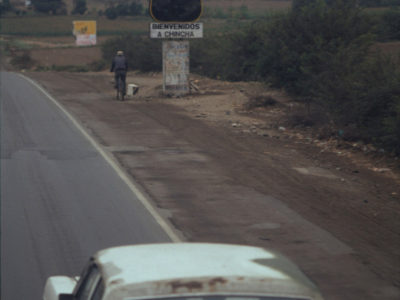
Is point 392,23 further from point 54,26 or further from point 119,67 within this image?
point 54,26

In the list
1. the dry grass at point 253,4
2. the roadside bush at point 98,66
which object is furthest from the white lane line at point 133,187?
the dry grass at point 253,4

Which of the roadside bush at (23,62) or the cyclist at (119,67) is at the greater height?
the cyclist at (119,67)

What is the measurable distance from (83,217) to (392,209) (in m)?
4.97

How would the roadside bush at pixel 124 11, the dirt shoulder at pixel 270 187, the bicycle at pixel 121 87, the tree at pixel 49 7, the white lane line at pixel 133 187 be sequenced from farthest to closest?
the tree at pixel 49 7
the roadside bush at pixel 124 11
the bicycle at pixel 121 87
the white lane line at pixel 133 187
the dirt shoulder at pixel 270 187

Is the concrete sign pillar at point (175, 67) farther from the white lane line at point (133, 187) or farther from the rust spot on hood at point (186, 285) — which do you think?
the rust spot on hood at point (186, 285)

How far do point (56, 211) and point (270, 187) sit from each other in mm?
4092

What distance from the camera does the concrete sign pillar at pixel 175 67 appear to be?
29.8 meters

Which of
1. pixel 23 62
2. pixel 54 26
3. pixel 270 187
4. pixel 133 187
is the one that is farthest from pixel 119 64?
→ pixel 54 26

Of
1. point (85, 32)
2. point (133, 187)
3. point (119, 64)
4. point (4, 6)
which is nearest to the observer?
point (133, 187)

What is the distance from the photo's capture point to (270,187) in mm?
12531

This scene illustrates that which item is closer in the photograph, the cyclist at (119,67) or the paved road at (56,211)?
the paved road at (56,211)

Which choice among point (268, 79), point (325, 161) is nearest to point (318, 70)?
point (268, 79)

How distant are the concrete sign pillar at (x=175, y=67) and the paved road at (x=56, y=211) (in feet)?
40.6

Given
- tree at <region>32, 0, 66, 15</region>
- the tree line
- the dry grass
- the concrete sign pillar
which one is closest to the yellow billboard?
the dry grass
